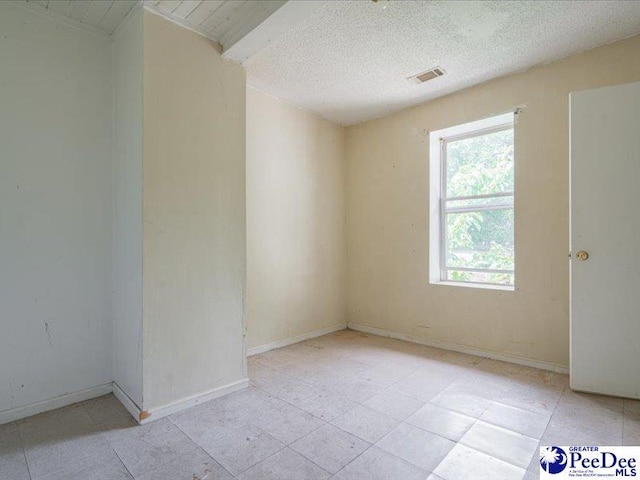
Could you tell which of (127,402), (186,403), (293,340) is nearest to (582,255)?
(293,340)

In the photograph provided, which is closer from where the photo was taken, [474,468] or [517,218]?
[474,468]

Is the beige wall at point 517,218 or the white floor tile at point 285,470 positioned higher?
the beige wall at point 517,218

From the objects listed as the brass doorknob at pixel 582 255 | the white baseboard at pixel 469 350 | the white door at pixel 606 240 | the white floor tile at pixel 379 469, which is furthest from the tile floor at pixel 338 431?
the brass doorknob at pixel 582 255

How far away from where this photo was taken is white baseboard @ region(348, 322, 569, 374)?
2935 millimetres

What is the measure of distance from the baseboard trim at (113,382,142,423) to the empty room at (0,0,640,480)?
A: 23 millimetres

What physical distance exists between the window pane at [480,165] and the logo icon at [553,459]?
2.23 m

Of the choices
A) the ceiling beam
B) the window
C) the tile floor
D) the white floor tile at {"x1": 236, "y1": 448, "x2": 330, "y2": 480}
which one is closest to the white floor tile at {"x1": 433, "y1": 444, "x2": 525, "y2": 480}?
the tile floor

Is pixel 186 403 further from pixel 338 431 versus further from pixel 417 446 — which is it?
pixel 417 446

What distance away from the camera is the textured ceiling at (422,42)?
2.27 m

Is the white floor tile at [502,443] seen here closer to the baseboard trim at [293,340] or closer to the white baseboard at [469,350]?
the white baseboard at [469,350]

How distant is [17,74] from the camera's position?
217 cm

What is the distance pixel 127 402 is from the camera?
7.45 feet

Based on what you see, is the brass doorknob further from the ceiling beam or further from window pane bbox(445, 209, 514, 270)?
the ceiling beam

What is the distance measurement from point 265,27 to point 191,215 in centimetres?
131
